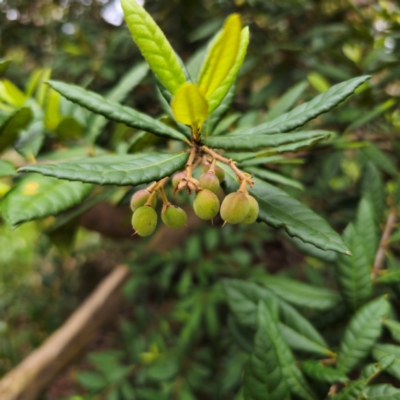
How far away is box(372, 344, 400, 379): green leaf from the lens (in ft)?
1.97

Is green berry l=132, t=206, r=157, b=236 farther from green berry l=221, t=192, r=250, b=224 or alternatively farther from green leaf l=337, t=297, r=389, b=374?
green leaf l=337, t=297, r=389, b=374

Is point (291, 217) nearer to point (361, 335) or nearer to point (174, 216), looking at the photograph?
point (174, 216)

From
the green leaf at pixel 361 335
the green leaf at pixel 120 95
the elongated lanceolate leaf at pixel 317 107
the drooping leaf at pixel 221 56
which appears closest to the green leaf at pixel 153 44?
the drooping leaf at pixel 221 56

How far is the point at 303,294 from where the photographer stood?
0.80 m

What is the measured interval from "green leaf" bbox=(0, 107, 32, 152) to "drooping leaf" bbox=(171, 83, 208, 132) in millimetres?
348

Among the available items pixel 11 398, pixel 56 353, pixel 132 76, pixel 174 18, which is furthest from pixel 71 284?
pixel 132 76

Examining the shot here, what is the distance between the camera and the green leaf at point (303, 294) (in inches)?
30.8

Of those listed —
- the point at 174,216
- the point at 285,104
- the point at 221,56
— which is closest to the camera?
the point at 221,56

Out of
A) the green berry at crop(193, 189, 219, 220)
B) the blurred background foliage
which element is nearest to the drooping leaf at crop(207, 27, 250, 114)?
the green berry at crop(193, 189, 219, 220)

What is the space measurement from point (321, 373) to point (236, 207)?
1.13 feet

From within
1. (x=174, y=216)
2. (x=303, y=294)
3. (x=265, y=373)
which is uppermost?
(x=174, y=216)

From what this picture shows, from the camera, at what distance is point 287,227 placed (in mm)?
476

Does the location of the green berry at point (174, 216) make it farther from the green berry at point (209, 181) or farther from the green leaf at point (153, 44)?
the green leaf at point (153, 44)

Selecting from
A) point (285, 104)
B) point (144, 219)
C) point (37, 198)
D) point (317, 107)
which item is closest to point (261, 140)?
point (317, 107)
